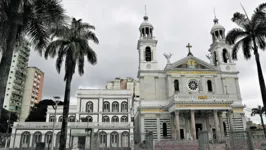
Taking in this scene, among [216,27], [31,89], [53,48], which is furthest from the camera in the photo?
[31,89]

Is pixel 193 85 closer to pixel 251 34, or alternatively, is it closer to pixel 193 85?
pixel 193 85

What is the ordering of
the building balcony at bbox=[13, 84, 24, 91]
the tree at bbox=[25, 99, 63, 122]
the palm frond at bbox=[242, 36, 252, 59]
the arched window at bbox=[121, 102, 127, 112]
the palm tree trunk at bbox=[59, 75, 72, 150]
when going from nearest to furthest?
1. the palm tree trunk at bbox=[59, 75, 72, 150]
2. the palm frond at bbox=[242, 36, 252, 59]
3. the arched window at bbox=[121, 102, 127, 112]
4. the tree at bbox=[25, 99, 63, 122]
5. the building balcony at bbox=[13, 84, 24, 91]

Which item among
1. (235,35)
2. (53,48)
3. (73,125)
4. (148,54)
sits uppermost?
(148,54)

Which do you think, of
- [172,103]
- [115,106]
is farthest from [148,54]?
[115,106]

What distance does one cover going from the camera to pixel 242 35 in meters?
18.4

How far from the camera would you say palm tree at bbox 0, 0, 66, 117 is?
9.30 m

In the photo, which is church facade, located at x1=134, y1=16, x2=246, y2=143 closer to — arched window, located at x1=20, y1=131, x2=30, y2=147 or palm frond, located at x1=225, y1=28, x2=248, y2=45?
palm frond, located at x1=225, y1=28, x2=248, y2=45

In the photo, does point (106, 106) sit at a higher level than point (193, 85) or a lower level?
lower

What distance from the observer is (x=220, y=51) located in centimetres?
3912

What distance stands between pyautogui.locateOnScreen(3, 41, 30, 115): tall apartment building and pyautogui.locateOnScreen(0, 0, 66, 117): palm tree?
61900mm

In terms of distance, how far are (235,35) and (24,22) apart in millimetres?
16007

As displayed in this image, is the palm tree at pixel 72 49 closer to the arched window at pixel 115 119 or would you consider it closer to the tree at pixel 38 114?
the arched window at pixel 115 119

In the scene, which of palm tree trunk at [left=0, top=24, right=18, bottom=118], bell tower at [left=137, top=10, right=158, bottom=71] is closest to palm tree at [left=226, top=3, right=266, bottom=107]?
palm tree trunk at [left=0, top=24, right=18, bottom=118]

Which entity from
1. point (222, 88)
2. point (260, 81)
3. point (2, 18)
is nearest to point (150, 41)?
point (222, 88)
